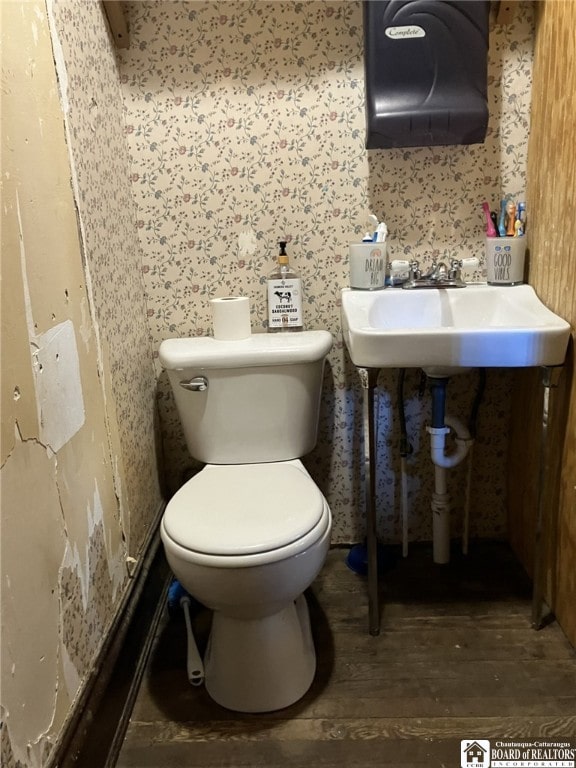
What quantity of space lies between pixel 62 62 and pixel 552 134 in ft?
3.55

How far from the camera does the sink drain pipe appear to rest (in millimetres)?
1630

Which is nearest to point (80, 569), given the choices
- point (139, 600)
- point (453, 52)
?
point (139, 600)

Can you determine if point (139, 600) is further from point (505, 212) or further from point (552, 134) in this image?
point (552, 134)

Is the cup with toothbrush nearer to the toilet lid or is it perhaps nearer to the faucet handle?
the faucet handle

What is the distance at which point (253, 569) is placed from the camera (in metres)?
1.16

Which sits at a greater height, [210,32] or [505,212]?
[210,32]

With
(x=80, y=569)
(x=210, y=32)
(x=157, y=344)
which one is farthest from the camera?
(x=157, y=344)

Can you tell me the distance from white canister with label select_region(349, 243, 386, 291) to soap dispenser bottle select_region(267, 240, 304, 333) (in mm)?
162

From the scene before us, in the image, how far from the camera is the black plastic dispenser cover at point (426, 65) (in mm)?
1440

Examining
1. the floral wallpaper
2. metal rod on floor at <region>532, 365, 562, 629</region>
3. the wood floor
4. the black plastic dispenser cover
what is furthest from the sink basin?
the wood floor

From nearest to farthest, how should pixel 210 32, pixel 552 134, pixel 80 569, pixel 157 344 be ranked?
pixel 80 569
pixel 552 134
pixel 210 32
pixel 157 344

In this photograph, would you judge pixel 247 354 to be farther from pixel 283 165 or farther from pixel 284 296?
pixel 283 165

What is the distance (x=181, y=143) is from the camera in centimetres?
164

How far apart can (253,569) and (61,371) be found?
0.51 metres
